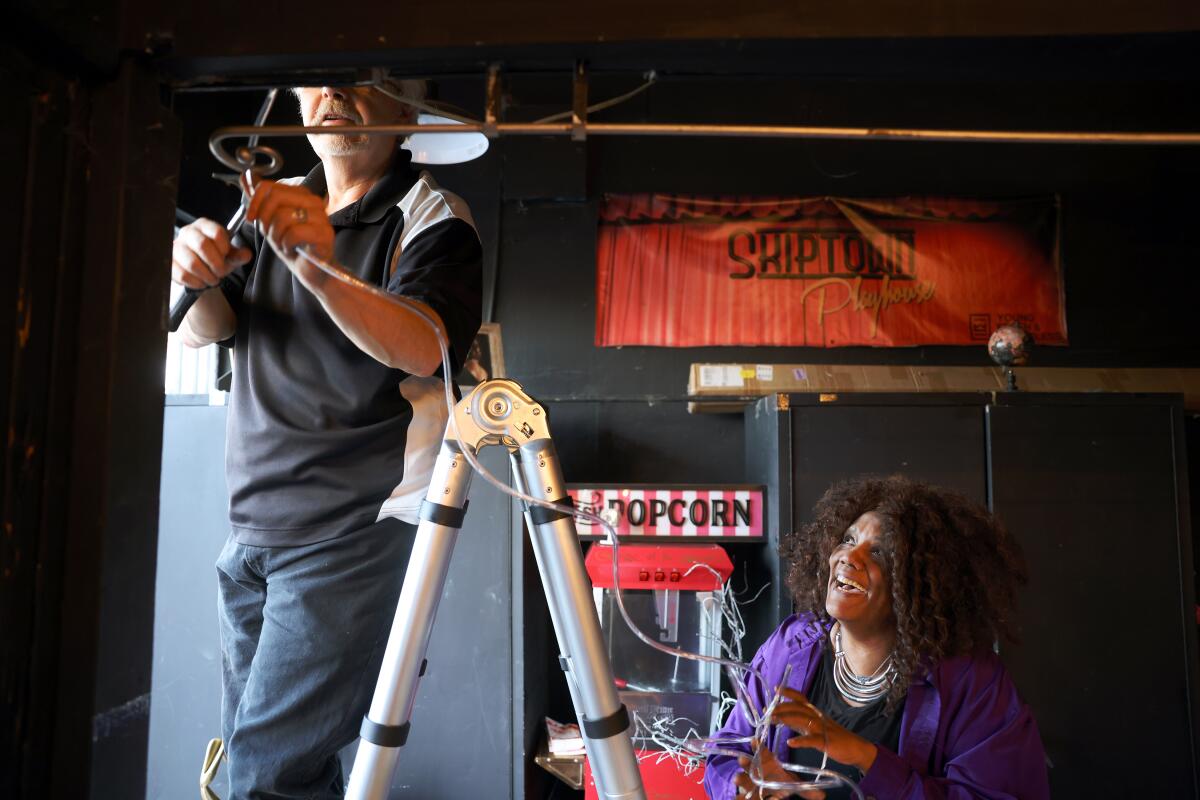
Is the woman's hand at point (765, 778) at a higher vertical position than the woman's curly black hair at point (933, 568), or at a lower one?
lower

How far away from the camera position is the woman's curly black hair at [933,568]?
1566 mm

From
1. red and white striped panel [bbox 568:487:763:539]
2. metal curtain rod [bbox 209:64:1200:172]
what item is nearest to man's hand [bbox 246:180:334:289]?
metal curtain rod [bbox 209:64:1200:172]

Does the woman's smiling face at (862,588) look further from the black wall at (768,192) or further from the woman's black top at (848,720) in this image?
the black wall at (768,192)

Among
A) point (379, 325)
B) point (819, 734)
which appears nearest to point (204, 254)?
point (379, 325)

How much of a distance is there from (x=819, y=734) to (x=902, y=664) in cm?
29

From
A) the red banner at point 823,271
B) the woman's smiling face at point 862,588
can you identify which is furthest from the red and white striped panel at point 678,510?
the woman's smiling face at point 862,588

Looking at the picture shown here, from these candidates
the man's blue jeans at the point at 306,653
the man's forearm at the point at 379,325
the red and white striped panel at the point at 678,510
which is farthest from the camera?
the red and white striped panel at the point at 678,510

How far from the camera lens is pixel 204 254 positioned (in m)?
0.93

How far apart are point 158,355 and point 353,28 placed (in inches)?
13.2

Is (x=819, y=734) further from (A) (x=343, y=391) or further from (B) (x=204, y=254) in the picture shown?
(B) (x=204, y=254)

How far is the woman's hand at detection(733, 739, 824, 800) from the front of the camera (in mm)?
1358

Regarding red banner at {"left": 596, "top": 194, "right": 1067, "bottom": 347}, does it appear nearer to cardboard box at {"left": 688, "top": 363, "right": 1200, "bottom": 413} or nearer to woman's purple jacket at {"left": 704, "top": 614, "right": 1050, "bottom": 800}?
cardboard box at {"left": 688, "top": 363, "right": 1200, "bottom": 413}

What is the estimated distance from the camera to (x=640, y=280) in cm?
379

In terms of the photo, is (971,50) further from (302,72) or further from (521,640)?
(521,640)
